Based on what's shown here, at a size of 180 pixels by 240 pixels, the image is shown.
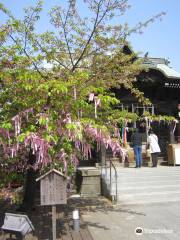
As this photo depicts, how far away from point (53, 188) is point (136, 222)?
8.80 feet

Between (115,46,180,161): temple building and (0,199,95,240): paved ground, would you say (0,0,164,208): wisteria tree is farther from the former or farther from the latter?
(115,46,180,161): temple building

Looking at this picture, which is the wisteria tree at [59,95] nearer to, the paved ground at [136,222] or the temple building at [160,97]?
the paved ground at [136,222]

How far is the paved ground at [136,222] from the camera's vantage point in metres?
7.45

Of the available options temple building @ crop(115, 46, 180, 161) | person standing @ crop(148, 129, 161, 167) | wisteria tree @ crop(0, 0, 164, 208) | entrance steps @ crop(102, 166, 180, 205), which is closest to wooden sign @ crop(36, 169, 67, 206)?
wisteria tree @ crop(0, 0, 164, 208)

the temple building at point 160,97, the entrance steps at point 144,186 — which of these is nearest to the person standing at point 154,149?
the entrance steps at point 144,186

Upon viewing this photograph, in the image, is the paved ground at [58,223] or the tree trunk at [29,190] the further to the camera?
the tree trunk at [29,190]

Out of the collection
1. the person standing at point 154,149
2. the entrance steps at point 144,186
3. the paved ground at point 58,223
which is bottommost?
the paved ground at point 58,223

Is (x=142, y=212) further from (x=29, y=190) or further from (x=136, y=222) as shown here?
(x=29, y=190)

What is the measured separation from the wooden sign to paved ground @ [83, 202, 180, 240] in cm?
133

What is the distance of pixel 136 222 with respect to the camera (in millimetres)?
8438

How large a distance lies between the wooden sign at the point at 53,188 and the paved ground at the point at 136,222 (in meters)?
1.33

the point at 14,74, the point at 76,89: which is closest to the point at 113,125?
the point at 76,89

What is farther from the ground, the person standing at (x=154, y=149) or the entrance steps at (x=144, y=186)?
the person standing at (x=154, y=149)

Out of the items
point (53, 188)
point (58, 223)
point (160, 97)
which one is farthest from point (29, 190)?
point (160, 97)
